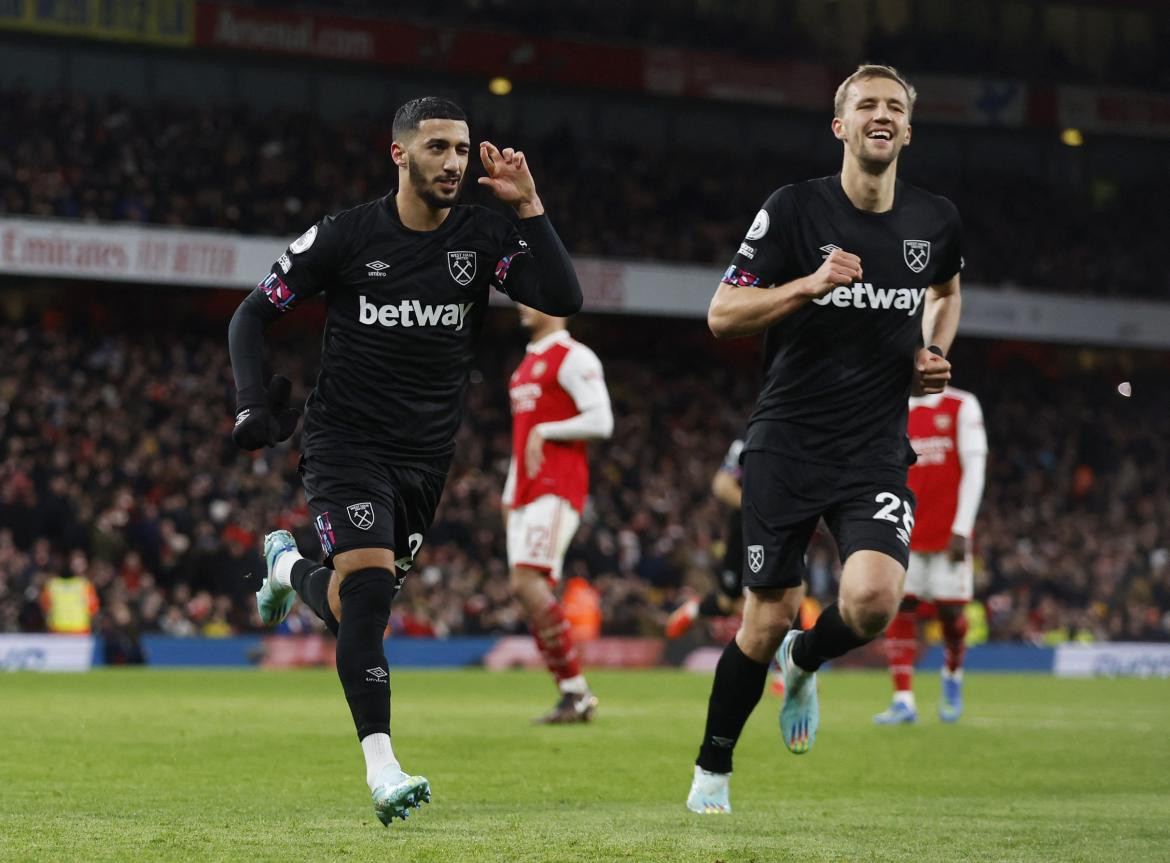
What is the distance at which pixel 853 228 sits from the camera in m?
6.39

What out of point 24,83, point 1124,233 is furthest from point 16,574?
point 1124,233

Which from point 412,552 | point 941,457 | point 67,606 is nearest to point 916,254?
point 412,552

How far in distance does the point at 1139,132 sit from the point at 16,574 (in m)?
25.0

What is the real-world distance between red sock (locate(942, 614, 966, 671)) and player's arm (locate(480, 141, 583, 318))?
6.26 meters

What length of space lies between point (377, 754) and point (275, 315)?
1737 mm

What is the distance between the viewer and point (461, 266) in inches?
250

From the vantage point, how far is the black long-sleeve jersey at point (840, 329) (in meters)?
6.34

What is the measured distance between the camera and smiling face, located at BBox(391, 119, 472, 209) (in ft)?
20.3

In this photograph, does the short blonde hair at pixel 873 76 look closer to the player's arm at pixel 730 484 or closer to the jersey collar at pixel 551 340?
the jersey collar at pixel 551 340

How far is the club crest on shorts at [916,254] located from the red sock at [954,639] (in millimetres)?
5762

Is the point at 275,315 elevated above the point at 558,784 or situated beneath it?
elevated above

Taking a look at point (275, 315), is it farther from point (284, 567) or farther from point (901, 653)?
point (901, 653)

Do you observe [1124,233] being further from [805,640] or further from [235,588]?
[805,640]

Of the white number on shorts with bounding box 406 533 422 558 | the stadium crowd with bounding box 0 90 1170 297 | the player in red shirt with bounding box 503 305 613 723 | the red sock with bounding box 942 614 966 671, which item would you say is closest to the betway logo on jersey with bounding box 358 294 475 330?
the white number on shorts with bounding box 406 533 422 558
